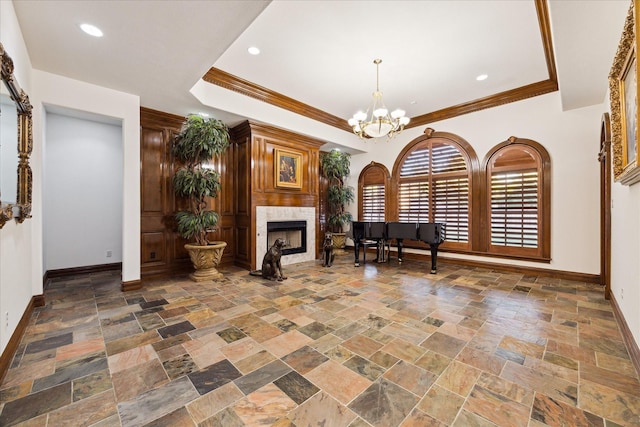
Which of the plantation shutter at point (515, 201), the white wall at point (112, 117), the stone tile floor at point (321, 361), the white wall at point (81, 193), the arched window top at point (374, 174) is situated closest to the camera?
the stone tile floor at point (321, 361)

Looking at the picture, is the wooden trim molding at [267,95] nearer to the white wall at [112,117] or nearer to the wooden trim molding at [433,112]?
the wooden trim molding at [433,112]

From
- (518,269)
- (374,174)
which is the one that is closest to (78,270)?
(374,174)

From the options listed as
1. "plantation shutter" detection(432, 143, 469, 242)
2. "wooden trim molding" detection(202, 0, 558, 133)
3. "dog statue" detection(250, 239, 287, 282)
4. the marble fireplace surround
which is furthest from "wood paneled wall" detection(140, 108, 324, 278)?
"plantation shutter" detection(432, 143, 469, 242)

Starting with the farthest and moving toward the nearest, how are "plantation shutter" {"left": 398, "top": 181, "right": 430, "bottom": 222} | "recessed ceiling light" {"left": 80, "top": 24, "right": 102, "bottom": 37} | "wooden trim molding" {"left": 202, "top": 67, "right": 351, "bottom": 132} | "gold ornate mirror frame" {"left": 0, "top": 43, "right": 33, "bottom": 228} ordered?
1. "plantation shutter" {"left": 398, "top": 181, "right": 430, "bottom": 222}
2. "wooden trim molding" {"left": 202, "top": 67, "right": 351, "bottom": 132}
3. "recessed ceiling light" {"left": 80, "top": 24, "right": 102, "bottom": 37}
4. "gold ornate mirror frame" {"left": 0, "top": 43, "right": 33, "bottom": 228}

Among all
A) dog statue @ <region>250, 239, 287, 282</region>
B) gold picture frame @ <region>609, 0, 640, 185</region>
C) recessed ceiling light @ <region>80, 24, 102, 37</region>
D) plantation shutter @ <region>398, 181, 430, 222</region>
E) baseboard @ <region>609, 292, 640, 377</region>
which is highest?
recessed ceiling light @ <region>80, 24, 102, 37</region>

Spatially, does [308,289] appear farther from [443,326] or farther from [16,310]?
[16,310]

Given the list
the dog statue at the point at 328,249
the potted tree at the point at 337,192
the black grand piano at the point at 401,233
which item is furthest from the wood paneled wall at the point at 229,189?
the black grand piano at the point at 401,233

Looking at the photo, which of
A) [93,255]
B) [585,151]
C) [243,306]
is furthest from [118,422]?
[585,151]

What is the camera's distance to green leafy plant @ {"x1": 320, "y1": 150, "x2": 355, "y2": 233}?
6.77 meters

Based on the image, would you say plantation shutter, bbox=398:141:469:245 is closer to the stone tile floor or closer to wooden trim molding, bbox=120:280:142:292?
the stone tile floor

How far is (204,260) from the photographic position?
4418 millimetres

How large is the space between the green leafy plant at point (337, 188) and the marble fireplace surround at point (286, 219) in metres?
1.01

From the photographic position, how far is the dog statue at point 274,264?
4344 millimetres

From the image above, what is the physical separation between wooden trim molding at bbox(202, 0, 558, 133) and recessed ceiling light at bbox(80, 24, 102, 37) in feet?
5.17
